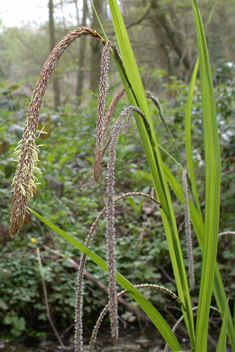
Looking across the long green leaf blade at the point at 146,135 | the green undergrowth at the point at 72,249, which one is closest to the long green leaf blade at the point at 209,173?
the long green leaf blade at the point at 146,135

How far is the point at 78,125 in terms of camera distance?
5.05 meters

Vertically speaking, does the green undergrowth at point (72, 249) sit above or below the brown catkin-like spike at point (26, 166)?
below

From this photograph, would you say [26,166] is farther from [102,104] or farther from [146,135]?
[146,135]

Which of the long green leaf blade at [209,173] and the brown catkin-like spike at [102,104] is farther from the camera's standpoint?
the long green leaf blade at [209,173]

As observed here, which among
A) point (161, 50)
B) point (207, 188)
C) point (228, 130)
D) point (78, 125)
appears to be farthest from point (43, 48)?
point (207, 188)

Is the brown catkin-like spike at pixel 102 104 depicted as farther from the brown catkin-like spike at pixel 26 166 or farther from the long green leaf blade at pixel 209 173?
the long green leaf blade at pixel 209 173

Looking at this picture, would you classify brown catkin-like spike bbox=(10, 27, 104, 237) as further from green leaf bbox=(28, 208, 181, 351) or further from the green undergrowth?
the green undergrowth

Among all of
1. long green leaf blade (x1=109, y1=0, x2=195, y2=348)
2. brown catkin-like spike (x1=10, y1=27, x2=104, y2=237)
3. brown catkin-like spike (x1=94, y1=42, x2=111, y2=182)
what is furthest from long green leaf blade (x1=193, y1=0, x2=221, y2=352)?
brown catkin-like spike (x1=10, y1=27, x2=104, y2=237)

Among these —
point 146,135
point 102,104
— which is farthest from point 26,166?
point 146,135

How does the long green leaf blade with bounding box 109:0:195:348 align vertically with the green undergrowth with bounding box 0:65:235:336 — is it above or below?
above

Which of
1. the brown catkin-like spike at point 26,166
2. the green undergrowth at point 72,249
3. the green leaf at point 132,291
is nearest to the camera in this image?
the brown catkin-like spike at point 26,166

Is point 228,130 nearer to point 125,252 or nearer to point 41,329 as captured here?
point 125,252

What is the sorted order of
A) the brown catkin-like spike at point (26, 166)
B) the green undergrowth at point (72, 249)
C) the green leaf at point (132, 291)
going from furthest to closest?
the green undergrowth at point (72, 249), the green leaf at point (132, 291), the brown catkin-like spike at point (26, 166)

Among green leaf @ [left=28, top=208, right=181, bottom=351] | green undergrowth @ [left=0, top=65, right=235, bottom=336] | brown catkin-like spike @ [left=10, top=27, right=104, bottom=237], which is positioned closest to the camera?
brown catkin-like spike @ [left=10, top=27, right=104, bottom=237]
